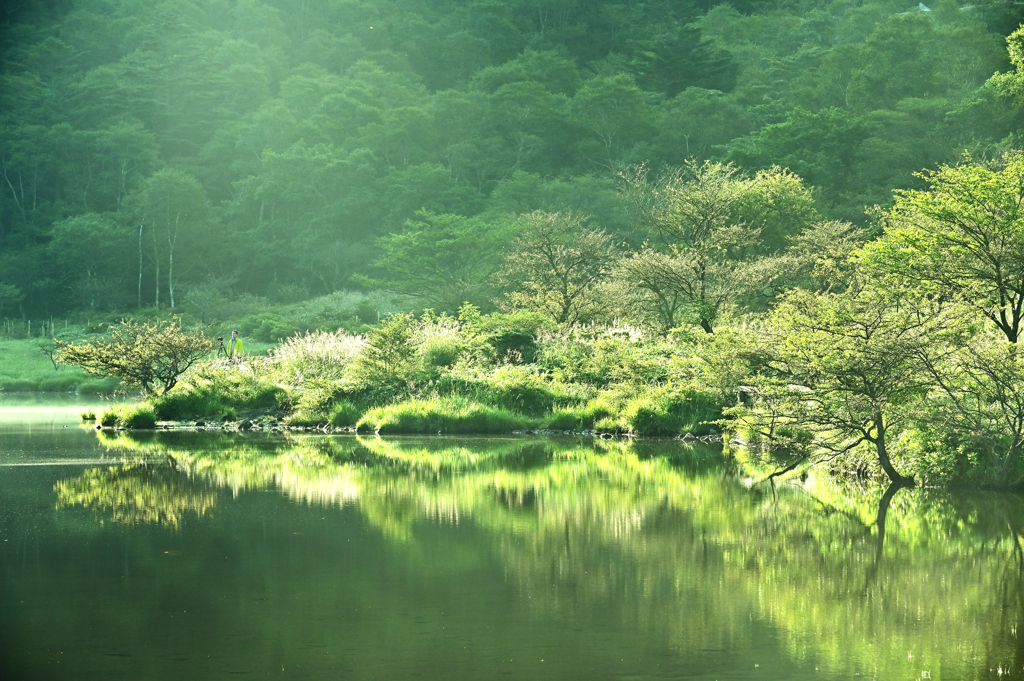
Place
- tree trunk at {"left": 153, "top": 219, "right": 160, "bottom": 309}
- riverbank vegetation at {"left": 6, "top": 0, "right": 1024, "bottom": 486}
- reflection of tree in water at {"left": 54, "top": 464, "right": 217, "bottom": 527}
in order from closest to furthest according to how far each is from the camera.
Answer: reflection of tree in water at {"left": 54, "top": 464, "right": 217, "bottom": 527} < riverbank vegetation at {"left": 6, "top": 0, "right": 1024, "bottom": 486} < tree trunk at {"left": 153, "top": 219, "right": 160, "bottom": 309}

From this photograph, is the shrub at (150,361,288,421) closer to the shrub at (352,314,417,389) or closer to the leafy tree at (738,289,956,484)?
the shrub at (352,314,417,389)

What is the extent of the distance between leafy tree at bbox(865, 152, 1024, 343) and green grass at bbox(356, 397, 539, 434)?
376 inches

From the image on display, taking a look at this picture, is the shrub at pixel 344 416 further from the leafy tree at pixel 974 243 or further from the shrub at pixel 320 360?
the leafy tree at pixel 974 243

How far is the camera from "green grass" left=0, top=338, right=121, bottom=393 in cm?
4128

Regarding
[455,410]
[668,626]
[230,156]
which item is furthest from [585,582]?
[230,156]

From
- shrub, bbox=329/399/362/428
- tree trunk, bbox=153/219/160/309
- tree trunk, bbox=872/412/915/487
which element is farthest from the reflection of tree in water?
tree trunk, bbox=153/219/160/309

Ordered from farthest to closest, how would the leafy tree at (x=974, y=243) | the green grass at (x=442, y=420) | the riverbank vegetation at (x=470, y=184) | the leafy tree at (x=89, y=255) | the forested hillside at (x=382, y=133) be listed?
the leafy tree at (x=89, y=255) < the forested hillside at (x=382, y=133) < the riverbank vegetation at (x=470, y=184) < the green grass at (x=442, y=420) < the leafy tree at (x=974, y=243)

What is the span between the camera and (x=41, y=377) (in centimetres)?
4238

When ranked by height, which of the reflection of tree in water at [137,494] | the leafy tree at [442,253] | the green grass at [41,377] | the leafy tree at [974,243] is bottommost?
the reflection of tree in water at [137,494]

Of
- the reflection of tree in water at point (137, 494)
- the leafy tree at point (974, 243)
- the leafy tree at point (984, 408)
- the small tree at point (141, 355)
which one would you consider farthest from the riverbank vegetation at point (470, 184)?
the reflection of tree in water at point (137, 494)

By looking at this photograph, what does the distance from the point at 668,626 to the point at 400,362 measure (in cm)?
1833

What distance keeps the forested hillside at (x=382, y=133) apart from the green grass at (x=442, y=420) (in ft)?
91.6

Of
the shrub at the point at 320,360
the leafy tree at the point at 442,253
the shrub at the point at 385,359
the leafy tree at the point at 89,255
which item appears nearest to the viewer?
the shrub at the point at 385,359

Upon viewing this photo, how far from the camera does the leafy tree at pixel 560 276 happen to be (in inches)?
1288
